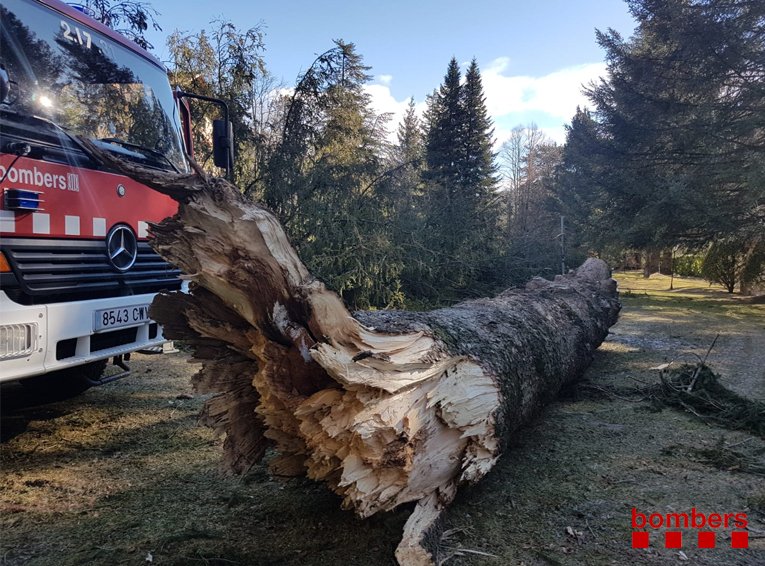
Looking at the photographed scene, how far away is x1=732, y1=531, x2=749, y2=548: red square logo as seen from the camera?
7.53 ft

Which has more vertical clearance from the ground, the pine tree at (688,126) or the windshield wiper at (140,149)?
the pine tree at (688,126)

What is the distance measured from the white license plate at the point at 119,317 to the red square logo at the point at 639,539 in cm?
300

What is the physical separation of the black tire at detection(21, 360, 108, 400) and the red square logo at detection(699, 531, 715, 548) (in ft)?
14.4

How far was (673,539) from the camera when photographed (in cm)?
236

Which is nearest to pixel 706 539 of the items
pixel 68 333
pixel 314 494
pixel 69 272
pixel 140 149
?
pixel 314 494

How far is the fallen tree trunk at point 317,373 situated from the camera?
6.51 feet

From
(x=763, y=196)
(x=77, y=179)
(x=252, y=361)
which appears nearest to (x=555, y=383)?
(x=252, y=361)

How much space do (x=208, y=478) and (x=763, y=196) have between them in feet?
37.4

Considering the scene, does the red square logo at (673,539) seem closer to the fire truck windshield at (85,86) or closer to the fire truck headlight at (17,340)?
the fire truck headlight at (17,340)

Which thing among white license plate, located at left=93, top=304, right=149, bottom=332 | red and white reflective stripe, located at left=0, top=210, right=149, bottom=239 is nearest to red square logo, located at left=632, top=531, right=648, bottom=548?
red and white reflective stripe, located at left=0, top=210, right=149, bottom=239

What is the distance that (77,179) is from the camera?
10.4 ft

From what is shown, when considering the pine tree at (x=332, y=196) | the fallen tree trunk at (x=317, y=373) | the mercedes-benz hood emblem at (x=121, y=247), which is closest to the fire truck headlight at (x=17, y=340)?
the mercedes-benz hood emblem at (x=121, y=247)

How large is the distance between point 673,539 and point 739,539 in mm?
306

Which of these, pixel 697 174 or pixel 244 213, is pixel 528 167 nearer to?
pixel 697 174
